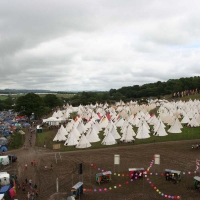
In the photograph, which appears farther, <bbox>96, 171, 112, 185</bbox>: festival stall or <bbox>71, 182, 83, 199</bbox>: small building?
<bbox>96, 171, 112, 185</bbox>: festival stall

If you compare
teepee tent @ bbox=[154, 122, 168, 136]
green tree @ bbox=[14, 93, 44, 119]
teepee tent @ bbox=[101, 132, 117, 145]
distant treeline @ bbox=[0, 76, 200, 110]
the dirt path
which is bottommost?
the dirt path

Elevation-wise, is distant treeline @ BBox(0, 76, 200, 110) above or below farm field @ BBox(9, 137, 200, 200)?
above

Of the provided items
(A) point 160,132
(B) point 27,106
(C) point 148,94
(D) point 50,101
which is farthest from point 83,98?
(A) point 160,132

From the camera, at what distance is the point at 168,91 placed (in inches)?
4673

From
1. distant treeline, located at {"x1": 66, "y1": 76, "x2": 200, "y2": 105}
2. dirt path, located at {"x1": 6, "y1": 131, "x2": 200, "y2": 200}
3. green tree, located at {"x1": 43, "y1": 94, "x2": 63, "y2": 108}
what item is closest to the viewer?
dirt path, located at {"x1": 6, "y1": 131, "x2": 200, "y2": 200}

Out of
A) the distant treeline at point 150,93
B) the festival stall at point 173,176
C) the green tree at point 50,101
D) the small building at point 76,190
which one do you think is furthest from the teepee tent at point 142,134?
the distant treeline at point 150,93

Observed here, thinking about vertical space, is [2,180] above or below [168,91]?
below

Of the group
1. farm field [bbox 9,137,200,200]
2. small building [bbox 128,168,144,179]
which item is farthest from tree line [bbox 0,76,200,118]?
small building [bbox 128,168,144,179]

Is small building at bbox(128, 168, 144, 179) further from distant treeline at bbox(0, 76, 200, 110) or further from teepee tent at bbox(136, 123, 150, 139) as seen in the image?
distant treeline at bbox(0, 76, 200, 110)

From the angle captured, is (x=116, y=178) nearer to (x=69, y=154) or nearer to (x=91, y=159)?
(x=91, y=159)

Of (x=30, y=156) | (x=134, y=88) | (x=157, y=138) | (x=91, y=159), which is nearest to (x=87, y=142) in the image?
(x=91, y=159)

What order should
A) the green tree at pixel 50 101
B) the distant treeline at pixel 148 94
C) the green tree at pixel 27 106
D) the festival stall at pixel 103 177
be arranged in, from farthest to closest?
1. the distant treeline at pixel 148 94
2. the green tree at pixel 50 101
3. the green tree at pixel 27 106
4. the festival stall at pixel 103 177

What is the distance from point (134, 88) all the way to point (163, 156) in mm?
122703

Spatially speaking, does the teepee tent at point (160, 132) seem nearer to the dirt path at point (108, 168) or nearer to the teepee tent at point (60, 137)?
the dirt path at point (108, 168)
